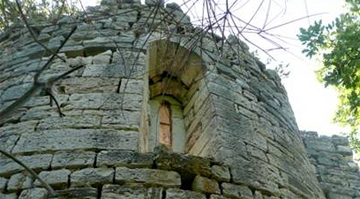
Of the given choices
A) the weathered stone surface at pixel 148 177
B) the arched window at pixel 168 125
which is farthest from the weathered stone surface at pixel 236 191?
the arched window at pixel 168 125

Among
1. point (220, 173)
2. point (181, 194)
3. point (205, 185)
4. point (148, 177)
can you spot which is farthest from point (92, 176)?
point (220, 173)

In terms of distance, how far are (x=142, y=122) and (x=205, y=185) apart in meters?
0.85

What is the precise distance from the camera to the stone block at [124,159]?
10.1 feet

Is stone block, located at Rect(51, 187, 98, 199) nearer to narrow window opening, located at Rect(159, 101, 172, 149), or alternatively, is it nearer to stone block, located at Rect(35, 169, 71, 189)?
stone block, located at Rect(35, 169, 71, 189)

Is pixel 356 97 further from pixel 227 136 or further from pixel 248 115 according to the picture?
pixel 227 136

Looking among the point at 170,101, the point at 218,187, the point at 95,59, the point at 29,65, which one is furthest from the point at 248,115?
the point at 29,65

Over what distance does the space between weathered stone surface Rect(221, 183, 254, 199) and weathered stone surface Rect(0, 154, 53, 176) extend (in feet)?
4.01

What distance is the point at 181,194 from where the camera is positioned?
2.96 meters

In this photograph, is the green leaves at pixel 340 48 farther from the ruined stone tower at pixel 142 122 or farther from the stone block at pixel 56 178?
the stone block at pixel 56 178

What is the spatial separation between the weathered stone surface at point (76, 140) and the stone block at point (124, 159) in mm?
92

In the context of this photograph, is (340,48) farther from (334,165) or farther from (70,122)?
(70,122)

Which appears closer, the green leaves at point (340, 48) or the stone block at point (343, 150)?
the green leaves at point (340, 48)

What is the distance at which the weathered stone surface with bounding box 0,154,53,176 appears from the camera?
3.08 m

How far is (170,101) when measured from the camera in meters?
4.80
